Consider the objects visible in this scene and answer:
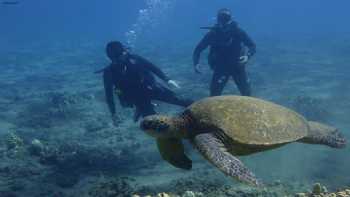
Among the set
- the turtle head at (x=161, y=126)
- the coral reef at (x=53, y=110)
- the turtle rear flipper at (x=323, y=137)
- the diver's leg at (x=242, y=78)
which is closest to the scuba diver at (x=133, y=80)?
the diver's leg at (x=242, y=78)

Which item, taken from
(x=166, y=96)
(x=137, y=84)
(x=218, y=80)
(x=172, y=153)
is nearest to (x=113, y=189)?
(x=172, y=153)

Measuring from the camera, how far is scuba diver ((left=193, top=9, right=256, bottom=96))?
37.3 feet

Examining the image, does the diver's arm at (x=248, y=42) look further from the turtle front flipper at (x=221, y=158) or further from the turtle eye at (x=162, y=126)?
the turtle front flipper at (x=221, y=158)

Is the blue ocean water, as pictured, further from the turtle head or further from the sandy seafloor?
the turtle head

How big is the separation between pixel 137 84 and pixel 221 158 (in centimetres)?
531

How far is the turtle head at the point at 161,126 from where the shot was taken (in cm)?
556

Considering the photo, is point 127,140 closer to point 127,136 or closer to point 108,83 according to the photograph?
point 127,136

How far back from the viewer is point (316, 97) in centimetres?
1459

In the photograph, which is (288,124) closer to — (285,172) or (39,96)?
(285,172)

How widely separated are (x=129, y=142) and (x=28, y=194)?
4161 millimetres

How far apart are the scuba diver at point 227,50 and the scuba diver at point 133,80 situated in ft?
6.51

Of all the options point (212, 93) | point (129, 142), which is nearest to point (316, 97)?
point (212, 93)

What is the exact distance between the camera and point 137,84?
970 centimetres

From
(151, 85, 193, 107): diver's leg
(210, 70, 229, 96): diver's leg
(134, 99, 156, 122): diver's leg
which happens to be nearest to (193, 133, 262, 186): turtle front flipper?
(134, 99, 156, 122): diver's leg
